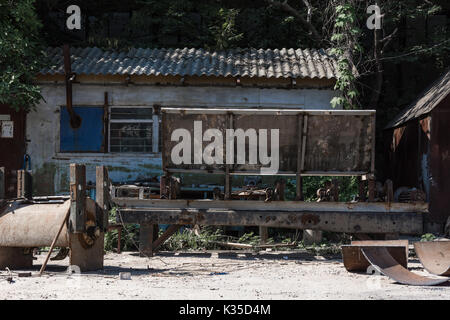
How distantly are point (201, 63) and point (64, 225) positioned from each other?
7.67 m

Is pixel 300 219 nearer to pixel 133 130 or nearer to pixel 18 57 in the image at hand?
pixel 133 130

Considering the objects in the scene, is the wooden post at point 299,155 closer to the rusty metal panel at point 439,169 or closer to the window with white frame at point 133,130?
the rusty metal panel at point 439,169

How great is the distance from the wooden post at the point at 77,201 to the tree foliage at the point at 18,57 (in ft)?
18.2

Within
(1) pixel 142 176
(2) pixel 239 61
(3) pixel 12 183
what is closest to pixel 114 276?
(1) pixel 142 176

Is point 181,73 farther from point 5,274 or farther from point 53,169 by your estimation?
point 5,274

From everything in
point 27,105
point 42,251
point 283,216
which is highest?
point 27,105

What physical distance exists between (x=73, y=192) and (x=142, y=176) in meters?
6.26

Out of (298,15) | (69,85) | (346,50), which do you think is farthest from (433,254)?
(298,15)

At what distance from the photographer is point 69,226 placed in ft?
25.7

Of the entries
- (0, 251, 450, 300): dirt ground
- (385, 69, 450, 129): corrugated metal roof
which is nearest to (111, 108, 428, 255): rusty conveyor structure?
(0, 251, 450, 300): dirt ground

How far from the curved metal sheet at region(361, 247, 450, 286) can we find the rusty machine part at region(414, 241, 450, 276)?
0.68 meters

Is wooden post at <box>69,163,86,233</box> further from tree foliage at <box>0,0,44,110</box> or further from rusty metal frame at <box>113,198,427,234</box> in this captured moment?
tree foliage at <box>0,0,44,110</box>

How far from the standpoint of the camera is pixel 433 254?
8.54 metres
